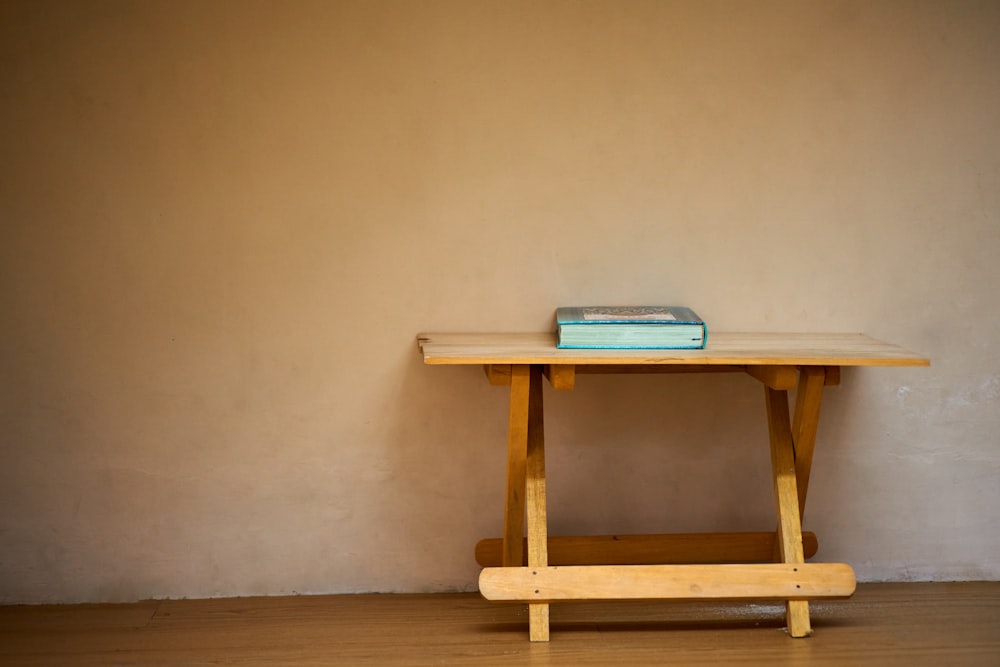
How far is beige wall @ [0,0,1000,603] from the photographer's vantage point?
286cm

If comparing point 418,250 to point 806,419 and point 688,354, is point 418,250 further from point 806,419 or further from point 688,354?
point 806,419

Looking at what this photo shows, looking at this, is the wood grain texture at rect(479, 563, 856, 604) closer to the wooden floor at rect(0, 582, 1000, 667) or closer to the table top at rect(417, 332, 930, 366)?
the wooden floor at rect(0, 582, 1000, 667)

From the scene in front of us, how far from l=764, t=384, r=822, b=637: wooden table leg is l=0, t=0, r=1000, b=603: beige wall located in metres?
0.25

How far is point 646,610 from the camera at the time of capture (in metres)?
2.94

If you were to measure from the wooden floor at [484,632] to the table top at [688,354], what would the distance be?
2.63 feet

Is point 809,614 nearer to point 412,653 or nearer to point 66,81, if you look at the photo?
point 412,653

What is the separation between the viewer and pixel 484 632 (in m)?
2.77

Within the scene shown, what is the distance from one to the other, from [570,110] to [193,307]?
4.29ft

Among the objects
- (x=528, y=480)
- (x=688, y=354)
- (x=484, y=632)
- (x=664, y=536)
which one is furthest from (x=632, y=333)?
(x=484, y=632)

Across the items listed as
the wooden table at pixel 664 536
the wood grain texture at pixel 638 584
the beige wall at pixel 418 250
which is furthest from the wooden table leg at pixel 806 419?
the wood grain texture at pixel 638 584

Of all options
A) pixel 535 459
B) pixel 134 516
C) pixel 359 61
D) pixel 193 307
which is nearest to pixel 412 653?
pixel 535 459

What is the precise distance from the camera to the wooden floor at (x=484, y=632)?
260 cm

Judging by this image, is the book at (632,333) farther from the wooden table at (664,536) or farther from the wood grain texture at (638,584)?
the wood grain texture at (638,584)

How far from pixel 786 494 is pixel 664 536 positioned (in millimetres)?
426
